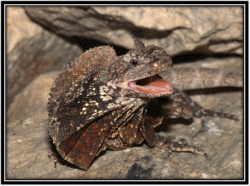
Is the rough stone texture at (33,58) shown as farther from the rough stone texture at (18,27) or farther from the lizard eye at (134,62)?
the lizard eye at (134,62)

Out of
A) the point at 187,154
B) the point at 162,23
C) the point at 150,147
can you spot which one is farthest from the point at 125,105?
the point at 162,23

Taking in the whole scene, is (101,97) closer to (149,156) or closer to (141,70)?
(141,70)

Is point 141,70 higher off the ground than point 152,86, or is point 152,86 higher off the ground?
point 141,70

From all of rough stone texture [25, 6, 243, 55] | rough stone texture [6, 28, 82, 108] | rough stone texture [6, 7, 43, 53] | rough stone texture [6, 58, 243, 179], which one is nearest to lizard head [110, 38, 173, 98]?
rough stone texture [6, 58, 243, 179]

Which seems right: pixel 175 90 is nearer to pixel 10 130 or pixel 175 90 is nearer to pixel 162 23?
pixel 162 23

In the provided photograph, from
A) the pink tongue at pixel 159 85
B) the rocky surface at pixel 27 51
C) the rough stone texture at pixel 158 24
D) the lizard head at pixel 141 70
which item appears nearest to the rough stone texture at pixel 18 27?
the rocky surface at pixel 27 51

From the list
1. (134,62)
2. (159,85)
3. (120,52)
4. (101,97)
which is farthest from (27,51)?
(159,85)
